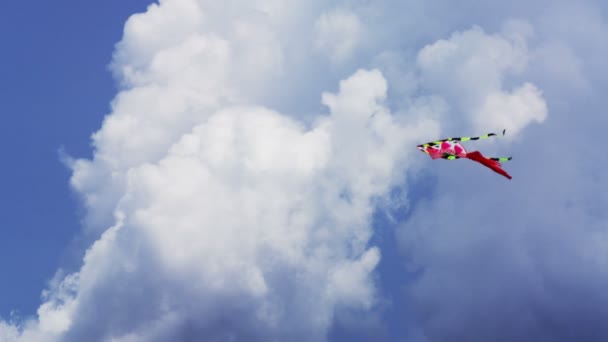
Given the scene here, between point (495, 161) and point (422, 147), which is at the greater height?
point (422, 147)

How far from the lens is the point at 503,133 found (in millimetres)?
128250

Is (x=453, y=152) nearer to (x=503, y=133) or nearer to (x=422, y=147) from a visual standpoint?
(x=422, y=147)

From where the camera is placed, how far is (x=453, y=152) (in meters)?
153

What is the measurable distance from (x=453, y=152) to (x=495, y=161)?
1111cm

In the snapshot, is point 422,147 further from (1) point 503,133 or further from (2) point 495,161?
(1) point 503,133

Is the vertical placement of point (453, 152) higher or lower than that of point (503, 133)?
higher

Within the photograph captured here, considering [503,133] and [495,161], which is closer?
[503,133]

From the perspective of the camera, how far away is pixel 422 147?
157m

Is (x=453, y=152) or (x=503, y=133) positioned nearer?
(x=503, y=133)

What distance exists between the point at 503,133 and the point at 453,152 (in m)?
25.5

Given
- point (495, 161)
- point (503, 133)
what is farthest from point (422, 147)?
point (503, 133)

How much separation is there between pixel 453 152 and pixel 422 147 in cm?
866

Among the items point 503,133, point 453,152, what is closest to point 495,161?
point 453,152

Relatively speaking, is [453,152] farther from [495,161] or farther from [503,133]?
[503,133]
